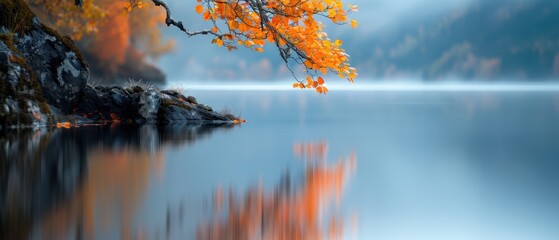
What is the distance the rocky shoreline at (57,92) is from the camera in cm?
2109

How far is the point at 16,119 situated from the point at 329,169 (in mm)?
10757

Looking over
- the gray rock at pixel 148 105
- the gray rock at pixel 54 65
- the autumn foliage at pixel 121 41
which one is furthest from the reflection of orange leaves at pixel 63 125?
the autumn foliage at pixel 121 41

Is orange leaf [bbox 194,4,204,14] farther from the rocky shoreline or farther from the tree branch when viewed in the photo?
the rocky shoreline

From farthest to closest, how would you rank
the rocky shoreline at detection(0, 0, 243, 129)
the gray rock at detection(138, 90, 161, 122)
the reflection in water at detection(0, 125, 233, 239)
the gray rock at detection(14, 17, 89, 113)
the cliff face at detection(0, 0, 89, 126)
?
the gray rock at detection(138, 90, 161, 122) < the gray rock at detection(14, 17, 89, 113) < the rocky shoreline at detection(0, 0, 243, 129) < the cliff face at detection(0, 0, 89, 126) < the reflection in water at detection(0, 125, 233, 239)

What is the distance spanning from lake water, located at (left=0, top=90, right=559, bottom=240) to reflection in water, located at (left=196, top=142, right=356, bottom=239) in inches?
0.8

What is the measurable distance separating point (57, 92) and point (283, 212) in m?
15.5

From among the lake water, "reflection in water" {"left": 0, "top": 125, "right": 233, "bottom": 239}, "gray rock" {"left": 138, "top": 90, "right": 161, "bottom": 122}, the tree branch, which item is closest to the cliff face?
"reflection in water" {"left": 0, "top": 125, "right": 233, "bottom": 239}

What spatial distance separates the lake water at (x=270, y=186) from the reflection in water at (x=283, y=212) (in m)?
0.02

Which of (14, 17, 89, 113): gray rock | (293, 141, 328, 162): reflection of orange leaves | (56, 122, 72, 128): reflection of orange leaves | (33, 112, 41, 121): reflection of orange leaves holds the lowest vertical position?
(293, 141, 328, 162): reflection of orange leaves

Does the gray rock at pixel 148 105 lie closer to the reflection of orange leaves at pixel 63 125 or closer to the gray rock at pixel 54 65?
the gray rock at pixel 54 65

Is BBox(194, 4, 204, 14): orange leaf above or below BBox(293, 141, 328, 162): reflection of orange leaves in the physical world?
above

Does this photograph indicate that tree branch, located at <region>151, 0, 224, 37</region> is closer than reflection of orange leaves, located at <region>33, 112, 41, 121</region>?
Yes

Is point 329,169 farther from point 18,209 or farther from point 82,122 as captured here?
point 82,122

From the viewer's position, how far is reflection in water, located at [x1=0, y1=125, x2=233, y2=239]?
8.45 metres
